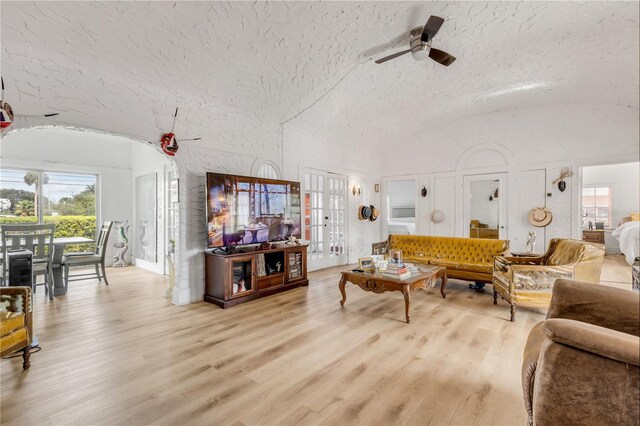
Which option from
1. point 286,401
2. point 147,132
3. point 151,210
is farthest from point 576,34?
point 151,210

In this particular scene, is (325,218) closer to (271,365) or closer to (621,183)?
(271,365)

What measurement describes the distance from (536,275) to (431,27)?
9.05 ft

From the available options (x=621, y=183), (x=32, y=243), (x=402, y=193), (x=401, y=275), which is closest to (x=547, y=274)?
(x=401, y=275)

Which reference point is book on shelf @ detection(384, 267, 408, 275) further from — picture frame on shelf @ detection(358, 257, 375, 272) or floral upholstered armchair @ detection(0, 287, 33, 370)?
floral upholstered armchair @ detection(0, 287, 33, 370)

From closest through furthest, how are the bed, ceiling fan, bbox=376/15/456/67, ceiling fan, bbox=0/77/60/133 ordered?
ceiling fan, bbox=0/77/60/133 < ceiling fan, bbox=376/15/456/67 < the bed

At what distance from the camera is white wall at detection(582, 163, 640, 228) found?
5.30 meters

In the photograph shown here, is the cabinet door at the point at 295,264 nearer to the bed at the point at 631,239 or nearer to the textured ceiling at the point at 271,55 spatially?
the textured ceiling at the point at 271,55

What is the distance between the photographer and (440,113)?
5914 millimetres

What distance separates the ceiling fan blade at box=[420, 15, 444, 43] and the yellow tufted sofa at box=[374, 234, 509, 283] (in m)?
3.08

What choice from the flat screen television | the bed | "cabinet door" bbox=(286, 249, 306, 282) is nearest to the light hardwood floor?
"cabinet door" bbox=(286, 249, 306, 282)

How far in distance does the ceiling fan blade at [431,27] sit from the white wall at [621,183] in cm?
453

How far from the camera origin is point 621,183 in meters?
5.46

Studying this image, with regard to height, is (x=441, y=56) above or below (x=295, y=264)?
above

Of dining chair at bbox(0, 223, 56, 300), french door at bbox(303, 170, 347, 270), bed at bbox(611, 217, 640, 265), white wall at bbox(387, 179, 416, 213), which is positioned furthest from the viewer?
white wall at bbox(387, 179, 416, 213)
